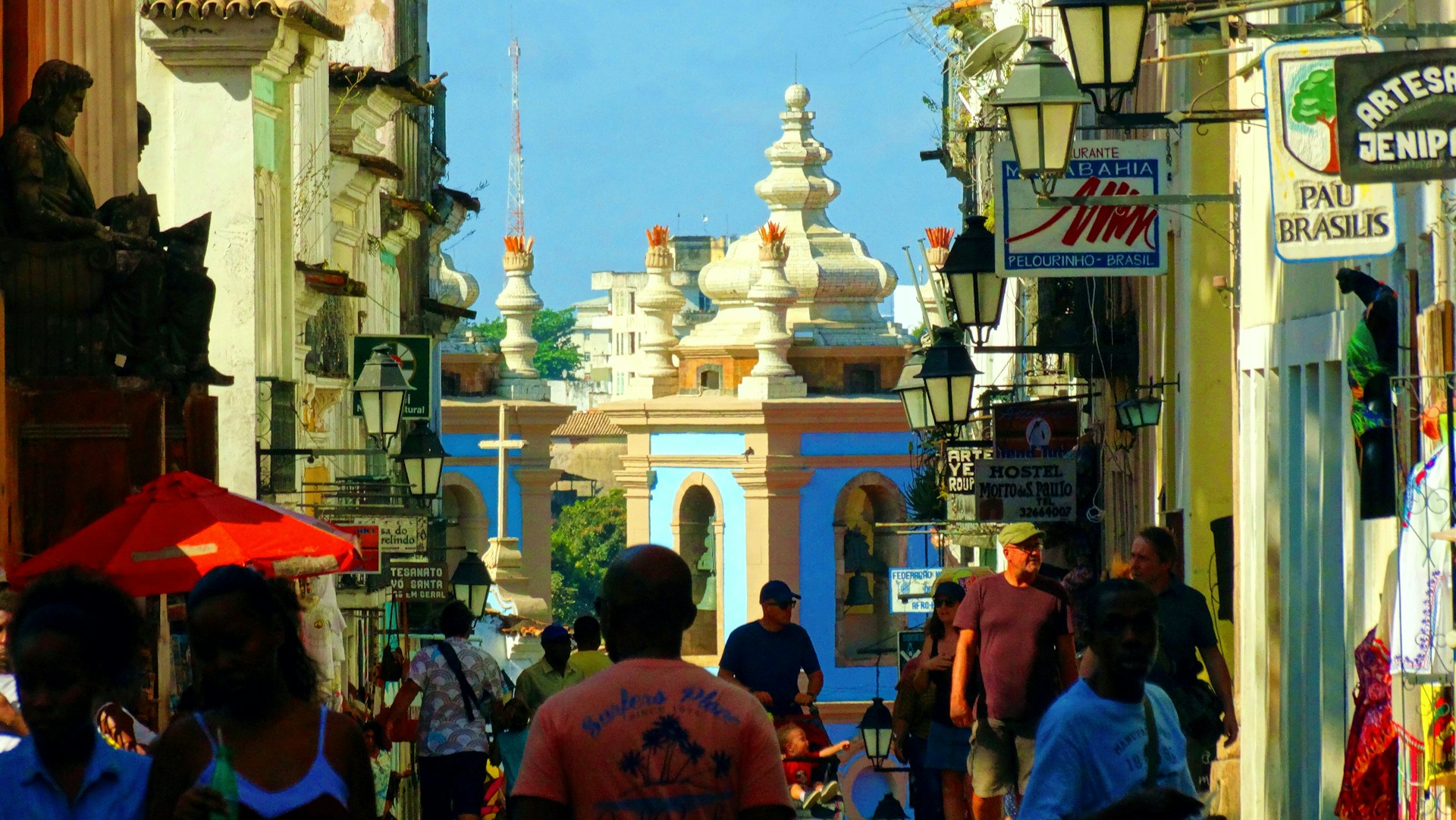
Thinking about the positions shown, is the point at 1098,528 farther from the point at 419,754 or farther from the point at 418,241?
the point at 418,241

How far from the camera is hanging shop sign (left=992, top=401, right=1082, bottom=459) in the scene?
21.3 m

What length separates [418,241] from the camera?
38.2m

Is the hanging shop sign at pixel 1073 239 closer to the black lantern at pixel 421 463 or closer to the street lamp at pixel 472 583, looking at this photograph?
the black lantern at pixel 421 463

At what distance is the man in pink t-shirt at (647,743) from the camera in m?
5.68

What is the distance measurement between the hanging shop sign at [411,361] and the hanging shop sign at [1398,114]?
1958cm

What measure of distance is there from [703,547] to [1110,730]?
55387mm

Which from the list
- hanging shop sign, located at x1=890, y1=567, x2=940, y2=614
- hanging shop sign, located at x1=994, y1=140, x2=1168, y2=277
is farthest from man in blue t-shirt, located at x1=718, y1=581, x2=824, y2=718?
hanging shop sign, located at x1=890, y1=567, x2=940, y2=614

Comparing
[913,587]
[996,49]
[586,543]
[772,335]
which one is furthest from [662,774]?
[586,543]

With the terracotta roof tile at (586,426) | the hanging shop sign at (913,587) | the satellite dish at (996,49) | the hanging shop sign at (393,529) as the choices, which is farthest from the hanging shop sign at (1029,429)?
the terracotta roof tile at (586,426)

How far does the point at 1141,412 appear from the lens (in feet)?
55.1

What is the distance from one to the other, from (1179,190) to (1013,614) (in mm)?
5343

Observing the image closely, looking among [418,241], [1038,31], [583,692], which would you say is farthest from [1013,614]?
[418,241]

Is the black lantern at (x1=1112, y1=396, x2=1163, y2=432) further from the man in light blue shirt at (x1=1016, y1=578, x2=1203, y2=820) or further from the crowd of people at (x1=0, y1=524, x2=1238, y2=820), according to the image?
the man in light blue shirt at (x1=1016, y1=578, x2=1203, y2=820)

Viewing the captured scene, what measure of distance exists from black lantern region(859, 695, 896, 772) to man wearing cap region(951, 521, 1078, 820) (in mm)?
5872
